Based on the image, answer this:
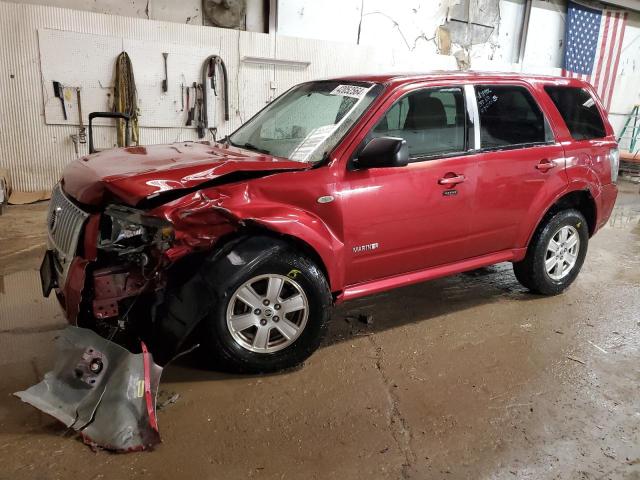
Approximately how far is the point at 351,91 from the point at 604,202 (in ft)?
8.05

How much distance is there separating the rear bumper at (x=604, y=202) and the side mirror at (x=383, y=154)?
2.19 m

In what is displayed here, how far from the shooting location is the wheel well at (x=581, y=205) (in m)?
3.96

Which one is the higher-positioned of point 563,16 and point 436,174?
point 563,16

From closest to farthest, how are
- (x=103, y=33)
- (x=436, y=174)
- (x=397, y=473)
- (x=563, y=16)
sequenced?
(x=397, y=473), (x=436, y=174), (x=103, y=33), (x=563, y=16)

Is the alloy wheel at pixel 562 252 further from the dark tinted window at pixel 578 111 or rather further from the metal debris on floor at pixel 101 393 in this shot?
the metal debris on floor at pixel 101 393

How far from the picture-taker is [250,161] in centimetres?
278

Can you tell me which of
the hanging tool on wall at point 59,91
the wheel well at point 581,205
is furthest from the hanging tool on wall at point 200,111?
the wheel well at point 581,205

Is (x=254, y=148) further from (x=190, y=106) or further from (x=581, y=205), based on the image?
(x=190, y=106)

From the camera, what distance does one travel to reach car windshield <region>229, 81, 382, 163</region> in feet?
9.93

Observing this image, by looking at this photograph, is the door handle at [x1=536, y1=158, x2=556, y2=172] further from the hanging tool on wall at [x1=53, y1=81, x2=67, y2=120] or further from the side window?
the hanging tool on wall at [x1=53, y1=81, x2=67, y2=120]

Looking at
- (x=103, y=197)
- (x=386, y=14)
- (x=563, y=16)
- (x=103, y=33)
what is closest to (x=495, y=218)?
(x=103, y=197)

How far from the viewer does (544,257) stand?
3.94 metres

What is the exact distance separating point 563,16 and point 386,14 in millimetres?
4822

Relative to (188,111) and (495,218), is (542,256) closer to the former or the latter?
(495,218)
